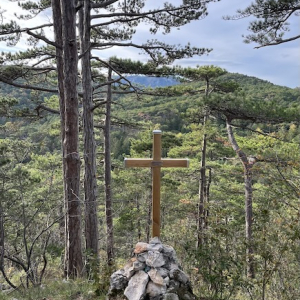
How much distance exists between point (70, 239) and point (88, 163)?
1.81 metres

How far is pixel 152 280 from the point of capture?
7.54 feet

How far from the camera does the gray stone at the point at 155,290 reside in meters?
2.22

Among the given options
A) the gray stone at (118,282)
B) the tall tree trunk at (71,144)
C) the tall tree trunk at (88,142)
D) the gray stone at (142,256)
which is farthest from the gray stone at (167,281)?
the tall tree trunk at (88,142)

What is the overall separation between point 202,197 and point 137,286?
316 inches

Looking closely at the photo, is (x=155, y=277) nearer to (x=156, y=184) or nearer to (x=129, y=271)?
(x=129, y=271)

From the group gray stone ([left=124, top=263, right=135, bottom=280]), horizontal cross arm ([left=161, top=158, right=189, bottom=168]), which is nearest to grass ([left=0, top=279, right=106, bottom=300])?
gray stone ([left=124, top=263, right=135, bottom=280])

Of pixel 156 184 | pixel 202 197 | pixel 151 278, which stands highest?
pixel 156 184

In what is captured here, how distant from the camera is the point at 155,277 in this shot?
90.5 inches

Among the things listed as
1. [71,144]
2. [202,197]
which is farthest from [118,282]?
[202,197]

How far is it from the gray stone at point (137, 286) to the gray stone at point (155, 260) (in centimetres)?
10

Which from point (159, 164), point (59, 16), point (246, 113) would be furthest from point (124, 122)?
point (159, 164)

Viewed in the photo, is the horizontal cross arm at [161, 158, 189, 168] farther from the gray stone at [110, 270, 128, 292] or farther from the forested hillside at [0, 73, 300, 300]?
the gray stone at [110, 270, 128, 292]

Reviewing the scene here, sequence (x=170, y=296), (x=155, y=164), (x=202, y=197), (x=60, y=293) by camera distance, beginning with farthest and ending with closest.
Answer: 1. (x=202, y=197)
2. (x=155, y=164)
3. (x=60, y=293)
4. (x=170, y=296)

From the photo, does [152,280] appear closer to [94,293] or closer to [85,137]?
[94,293]
